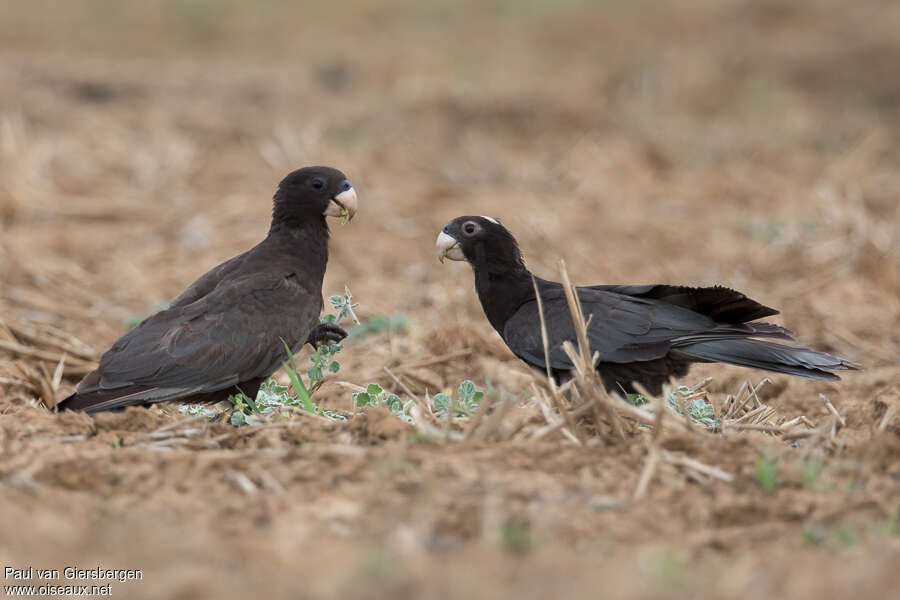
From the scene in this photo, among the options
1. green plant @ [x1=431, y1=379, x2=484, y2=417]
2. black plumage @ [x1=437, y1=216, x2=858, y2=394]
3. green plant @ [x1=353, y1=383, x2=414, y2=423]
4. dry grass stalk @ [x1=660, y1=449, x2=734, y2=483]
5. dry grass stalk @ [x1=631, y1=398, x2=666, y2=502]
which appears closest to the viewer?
dry grass stalk @ [x1=631, y1=398, x2=666, y2=502]

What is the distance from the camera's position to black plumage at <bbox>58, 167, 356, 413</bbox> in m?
4.39

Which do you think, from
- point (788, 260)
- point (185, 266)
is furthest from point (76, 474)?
point (788, 260)

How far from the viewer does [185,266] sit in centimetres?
824

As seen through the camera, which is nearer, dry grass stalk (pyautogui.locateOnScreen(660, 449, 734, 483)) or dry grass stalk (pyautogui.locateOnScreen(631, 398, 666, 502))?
dry grass stalk (pyautogui.locateOnScreen(631, 398, 666, 502))

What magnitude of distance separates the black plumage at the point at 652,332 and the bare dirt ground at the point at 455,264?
258mm

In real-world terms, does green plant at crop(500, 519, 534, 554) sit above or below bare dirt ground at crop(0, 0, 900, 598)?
below

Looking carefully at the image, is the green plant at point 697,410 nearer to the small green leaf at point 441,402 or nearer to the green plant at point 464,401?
the green plant at point 464,401

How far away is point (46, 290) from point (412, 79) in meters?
9.12

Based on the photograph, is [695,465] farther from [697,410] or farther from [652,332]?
[652,332]

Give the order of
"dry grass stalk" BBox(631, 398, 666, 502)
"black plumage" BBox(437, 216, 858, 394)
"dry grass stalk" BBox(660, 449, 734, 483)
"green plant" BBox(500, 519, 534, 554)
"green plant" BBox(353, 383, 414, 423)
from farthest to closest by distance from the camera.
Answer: "black plumage" BBox(437, 216, 858, 394) → "green plant" BBox(353, 383, 414, 423) → "dry grass stalk" BBox(660, 449, 734, 483) → "dry grass stalk" BBox(631, 398, 666, 502) → "green plant" BBox(500, 519, 534, 554)

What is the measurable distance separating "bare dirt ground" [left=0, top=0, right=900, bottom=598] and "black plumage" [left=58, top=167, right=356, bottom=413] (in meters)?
0.41

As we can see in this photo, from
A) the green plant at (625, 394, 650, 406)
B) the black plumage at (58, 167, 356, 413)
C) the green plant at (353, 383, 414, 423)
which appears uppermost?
the black plumage at (58, 167, 356, 413)

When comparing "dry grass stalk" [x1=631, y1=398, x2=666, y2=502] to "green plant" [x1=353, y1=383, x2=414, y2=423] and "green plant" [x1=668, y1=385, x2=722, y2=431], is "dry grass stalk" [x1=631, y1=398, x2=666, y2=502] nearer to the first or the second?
"green plant" [x1=668, y1=385, x2=722, y2=431]

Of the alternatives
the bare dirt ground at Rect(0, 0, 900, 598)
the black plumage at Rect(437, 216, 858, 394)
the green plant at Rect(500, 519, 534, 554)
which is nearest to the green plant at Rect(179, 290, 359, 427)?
the bare dirt ground at Rect(0, 0, 900, 598)
